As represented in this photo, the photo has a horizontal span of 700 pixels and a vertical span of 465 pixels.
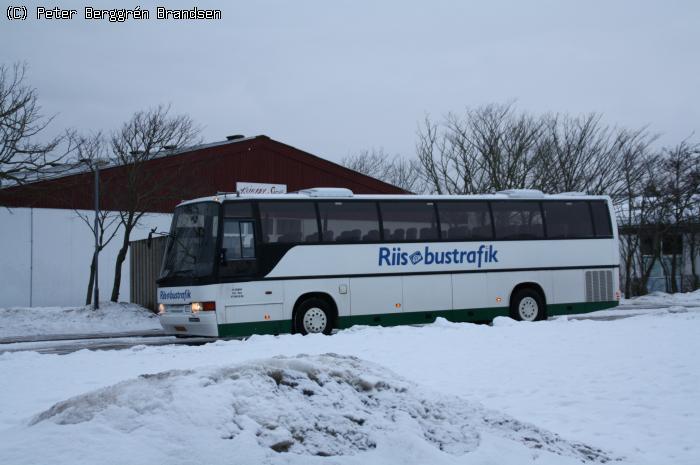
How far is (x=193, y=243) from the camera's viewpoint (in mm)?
17219

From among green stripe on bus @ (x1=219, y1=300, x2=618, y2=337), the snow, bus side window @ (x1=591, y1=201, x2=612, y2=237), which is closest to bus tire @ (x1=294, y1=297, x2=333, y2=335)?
green stripe on bus @ (x1=219, y1=300, x2=618, y2=337)

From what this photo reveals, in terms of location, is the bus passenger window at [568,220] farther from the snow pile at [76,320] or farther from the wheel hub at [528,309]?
the snow pile at [76,320]

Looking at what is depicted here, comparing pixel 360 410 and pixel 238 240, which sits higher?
pixel 238 240

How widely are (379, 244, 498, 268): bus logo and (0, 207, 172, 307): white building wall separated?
50.6 ft

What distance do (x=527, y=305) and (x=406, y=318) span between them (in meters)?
3.49

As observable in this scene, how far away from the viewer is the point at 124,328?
24562 millimetres

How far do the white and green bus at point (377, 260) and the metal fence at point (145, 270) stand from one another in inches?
367

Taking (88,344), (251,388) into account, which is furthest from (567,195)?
(251,388)

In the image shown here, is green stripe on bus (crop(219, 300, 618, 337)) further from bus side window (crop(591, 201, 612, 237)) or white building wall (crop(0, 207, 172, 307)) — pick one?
white building wall (crop(0, 207, 172, 307))

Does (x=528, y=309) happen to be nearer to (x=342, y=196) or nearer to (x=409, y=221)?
(x=409, y=221)

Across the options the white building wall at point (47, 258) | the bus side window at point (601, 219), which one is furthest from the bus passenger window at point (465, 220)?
the white building wall at point (47, 258)

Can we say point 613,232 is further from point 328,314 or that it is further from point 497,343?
point 497,343

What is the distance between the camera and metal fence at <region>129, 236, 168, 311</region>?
2706 cm

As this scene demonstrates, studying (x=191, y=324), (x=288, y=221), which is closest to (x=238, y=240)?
(x=288, y=221)
